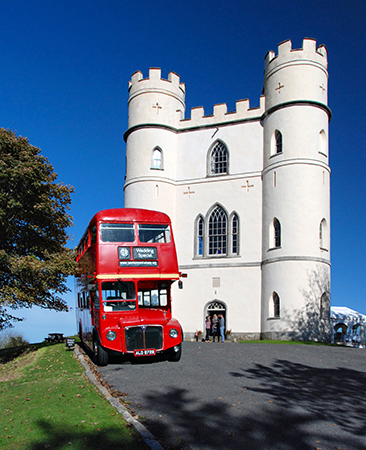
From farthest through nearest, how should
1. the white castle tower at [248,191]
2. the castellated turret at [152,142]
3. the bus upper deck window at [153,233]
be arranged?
the castellated turret at [152,142] → the white castle tower at [248,191] → the bus upper deck window at [153,233]

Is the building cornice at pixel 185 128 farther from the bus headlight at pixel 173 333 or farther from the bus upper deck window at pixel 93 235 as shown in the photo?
the bus headlight at pixel 173 333

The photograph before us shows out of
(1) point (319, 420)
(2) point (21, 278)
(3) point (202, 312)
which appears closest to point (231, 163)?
(3) point (202, 312)

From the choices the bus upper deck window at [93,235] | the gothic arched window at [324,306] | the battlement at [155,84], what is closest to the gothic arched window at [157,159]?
the battlement at [155,84]

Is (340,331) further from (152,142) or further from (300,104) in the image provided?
(152,142)

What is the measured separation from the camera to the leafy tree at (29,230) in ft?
69.8

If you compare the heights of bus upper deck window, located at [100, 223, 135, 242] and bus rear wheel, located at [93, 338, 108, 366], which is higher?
bus upper deck window, located at [100, 223, 135, 242]

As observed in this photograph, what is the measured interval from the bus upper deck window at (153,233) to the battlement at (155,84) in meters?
19.2

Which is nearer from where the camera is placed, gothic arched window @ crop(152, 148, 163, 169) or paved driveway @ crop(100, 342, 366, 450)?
paved driveway @ crop(100, 342, 366, 450)

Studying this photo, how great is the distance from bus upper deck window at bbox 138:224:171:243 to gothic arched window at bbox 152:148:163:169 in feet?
54.8

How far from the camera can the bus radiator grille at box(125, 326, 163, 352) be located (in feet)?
45.5

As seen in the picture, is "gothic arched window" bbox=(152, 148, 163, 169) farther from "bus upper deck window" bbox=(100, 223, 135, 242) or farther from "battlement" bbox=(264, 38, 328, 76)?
"bus upper deck window" bbox=(100, 223, 135, 242)

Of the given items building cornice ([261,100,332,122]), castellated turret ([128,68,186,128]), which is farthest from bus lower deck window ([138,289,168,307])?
castellated turret ([128,68,186,128])

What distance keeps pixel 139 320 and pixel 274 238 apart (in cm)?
1568

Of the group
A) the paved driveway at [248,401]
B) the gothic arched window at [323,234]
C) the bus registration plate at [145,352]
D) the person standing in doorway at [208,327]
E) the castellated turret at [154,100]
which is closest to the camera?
the paved driveway at [248,401]
